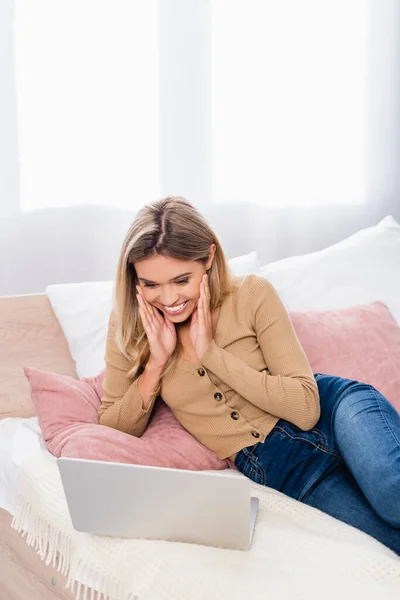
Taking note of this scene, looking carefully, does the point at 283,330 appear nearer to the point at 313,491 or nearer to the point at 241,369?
the point at 241,369

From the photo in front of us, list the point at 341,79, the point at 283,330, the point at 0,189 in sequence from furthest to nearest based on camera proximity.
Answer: the point at 341,79
the point at 0,189
the point at 283,330

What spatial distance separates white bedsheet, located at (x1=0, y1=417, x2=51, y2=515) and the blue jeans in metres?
0.41

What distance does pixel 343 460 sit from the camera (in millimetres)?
1552

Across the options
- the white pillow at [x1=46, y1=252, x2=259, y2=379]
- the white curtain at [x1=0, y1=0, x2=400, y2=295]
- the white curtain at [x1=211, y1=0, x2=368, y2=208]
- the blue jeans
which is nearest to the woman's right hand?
the blue jeans

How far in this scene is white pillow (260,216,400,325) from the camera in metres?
2.14

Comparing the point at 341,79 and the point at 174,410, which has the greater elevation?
the point at 341,79

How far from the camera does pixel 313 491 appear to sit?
4.99ft

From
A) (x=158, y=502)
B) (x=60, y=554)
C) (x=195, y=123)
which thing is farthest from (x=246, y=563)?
(x=195, y=123)

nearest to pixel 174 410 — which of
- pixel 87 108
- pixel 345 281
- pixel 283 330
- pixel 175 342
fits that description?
pixel 175 342

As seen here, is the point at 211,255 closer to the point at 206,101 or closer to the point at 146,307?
the point at 146,307

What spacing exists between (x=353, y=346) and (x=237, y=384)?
43 cm

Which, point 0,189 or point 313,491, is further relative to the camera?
point 0,189

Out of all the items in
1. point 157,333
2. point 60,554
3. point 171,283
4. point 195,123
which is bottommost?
point 60,554

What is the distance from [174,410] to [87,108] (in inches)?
38.3
